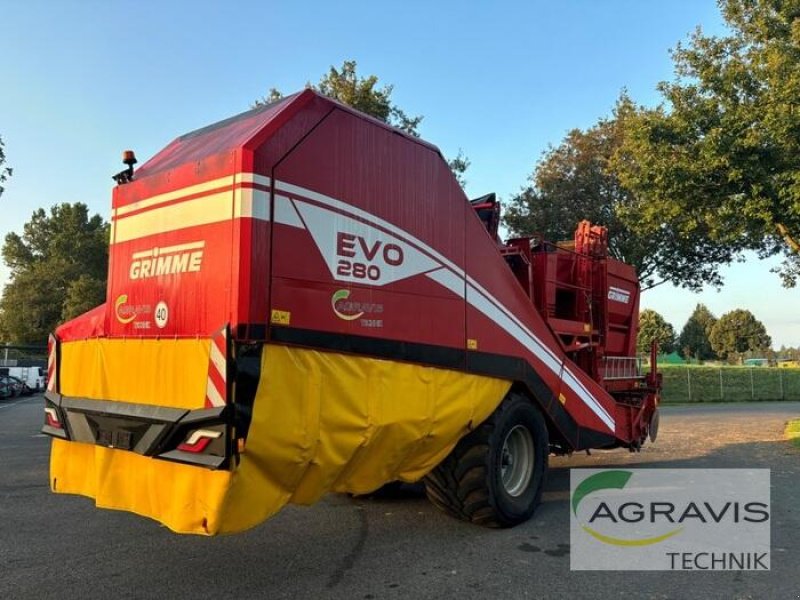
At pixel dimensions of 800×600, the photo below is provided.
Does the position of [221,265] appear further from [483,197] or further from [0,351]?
[0,351]

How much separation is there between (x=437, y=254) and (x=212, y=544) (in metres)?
3.04

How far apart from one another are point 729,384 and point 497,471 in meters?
31.8

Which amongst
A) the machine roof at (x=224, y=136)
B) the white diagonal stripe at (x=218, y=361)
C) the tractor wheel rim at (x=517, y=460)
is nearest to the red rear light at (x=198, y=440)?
the white diagonal stripe at (x=218, y=361)

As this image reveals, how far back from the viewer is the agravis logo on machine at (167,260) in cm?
427

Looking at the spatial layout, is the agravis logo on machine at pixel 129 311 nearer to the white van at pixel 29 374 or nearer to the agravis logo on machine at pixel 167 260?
the agravis logo on machine at pixel 167 260

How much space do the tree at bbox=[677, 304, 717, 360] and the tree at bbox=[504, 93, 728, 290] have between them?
71185 mm

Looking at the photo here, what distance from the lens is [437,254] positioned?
17.3 feet

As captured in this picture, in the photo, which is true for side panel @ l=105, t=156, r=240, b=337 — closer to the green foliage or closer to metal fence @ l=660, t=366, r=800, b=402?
metal fence @ l=660, t=366, r=800, b=402

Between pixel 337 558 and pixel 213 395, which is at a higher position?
pixel 213 395

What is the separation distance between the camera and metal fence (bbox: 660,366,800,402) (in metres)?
30.9

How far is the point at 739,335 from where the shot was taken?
86.5m

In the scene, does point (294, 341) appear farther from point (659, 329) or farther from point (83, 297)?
point (659, 329)

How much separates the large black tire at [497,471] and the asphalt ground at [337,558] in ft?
0.69

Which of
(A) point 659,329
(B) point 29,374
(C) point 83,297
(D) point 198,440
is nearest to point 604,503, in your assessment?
Answer: (D) point 198,440
